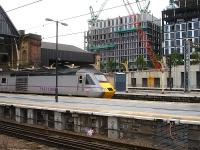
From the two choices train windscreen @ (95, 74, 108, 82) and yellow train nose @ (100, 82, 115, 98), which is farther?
train windscreen @ (95, 74, 108, 82)

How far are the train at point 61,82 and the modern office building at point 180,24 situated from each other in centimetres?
9702

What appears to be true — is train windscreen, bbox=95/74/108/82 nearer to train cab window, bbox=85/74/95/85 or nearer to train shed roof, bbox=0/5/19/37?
train cab window, bbox=85/74/95/85

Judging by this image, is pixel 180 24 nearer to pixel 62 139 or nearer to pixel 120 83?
pixel 120 83

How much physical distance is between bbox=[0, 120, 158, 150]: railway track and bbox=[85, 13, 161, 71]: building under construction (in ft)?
457

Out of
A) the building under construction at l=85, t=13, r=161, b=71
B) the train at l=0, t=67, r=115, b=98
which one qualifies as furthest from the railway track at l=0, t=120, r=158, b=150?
the building under construction at l=85, t=13, r=161, b=71

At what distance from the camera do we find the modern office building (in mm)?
137750

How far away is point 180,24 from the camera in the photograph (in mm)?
142250

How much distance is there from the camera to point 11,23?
73688 millimetres

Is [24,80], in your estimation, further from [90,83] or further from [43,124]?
[43,124]

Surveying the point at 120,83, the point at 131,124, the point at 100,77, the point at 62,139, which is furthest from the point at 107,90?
the point at 62,139

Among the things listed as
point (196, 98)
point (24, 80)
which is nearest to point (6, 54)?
point (24, 80)

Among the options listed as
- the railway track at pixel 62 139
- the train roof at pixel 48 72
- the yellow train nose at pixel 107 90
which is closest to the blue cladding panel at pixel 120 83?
the train roof at pixel 48 72

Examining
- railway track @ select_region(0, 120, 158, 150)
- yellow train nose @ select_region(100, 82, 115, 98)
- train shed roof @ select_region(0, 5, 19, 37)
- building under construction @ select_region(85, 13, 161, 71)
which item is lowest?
railway track @ select_region(0, 120, 158, 150)

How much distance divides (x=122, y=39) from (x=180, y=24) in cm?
4092
